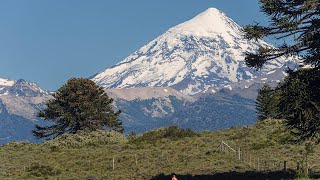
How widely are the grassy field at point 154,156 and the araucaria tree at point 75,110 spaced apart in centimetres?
1225

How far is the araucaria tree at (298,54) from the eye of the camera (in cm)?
3269

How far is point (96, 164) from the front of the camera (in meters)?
56.3

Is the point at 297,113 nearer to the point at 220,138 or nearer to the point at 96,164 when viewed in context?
the point at 96,164

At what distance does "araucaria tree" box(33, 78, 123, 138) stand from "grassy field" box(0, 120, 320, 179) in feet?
40.2

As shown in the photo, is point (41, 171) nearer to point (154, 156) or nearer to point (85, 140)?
point (154, 156)

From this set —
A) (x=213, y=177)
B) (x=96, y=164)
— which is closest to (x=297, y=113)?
(x=213, y=177)

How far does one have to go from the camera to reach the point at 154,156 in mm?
59188

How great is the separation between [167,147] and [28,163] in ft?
49.6

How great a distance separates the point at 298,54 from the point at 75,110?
208 ft

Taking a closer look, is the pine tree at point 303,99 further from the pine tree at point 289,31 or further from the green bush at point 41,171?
the green bush at point 41,171

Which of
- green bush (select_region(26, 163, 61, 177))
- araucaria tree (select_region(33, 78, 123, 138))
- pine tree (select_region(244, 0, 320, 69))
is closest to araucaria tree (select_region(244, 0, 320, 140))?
pine tree (select_region(244, 0, 320, 69))

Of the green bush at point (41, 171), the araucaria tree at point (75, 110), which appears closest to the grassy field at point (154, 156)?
the green bush at point (41, 171)

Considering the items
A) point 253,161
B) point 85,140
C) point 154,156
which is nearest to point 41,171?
point 154,156

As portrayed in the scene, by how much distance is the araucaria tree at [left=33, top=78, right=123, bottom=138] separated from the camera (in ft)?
305
